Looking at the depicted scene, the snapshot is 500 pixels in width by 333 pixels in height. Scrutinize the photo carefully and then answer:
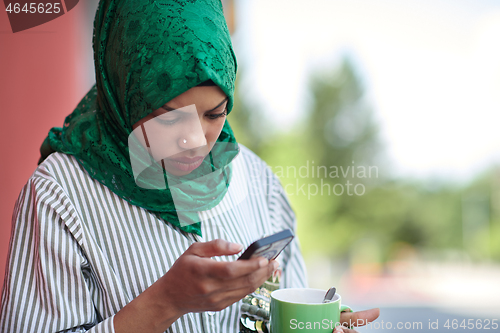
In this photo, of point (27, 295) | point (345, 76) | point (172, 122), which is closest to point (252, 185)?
point (172, 122)

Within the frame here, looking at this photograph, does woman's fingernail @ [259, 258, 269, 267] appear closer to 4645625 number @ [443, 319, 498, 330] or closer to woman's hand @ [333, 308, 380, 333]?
woman's hand @ [333, 308, 380, 333]

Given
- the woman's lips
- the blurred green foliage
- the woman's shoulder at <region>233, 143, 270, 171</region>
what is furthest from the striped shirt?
the blurred green foliage

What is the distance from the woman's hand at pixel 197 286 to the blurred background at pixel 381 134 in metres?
10.1

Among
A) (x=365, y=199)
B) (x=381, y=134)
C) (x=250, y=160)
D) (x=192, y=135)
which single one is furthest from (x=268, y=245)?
(x=381, y=134)

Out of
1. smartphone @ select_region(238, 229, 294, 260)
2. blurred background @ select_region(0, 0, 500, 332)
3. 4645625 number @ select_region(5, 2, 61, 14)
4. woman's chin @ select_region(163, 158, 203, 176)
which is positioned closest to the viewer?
smartphone @ select_region(238, 229, 294, 260)

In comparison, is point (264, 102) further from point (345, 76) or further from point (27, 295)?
point (27, 295)

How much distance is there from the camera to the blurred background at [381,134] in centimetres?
1130

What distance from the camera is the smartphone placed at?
44 centimetres

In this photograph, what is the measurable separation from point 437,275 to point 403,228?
184 centimetres

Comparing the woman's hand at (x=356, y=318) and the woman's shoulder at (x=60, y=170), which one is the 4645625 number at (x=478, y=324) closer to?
the woman's hand at (x=356, y=318)

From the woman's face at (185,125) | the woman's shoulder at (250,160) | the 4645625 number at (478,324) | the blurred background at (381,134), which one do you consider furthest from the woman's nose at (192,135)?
the blurred background at (381,134)

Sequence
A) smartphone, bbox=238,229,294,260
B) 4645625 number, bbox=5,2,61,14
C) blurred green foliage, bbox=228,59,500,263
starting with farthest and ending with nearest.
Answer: blurred green foliage, bbox=228,59,500,263, 4645625 number, bbox=5,2,61,14, smartphone, bbox=238,229,294,260

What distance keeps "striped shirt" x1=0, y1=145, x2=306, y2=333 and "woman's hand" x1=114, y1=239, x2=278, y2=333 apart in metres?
0.07

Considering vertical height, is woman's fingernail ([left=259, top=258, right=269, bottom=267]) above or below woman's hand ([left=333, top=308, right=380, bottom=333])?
above
